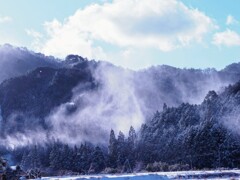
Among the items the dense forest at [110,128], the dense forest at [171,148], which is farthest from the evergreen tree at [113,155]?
the dense forest at [110,128]

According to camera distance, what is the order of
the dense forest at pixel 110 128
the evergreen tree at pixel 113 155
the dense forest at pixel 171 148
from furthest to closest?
1. the evergreen tree at pixel 113 155
2. the dense forest at pixel 110 128
3. the dense forest at pixel 171 148

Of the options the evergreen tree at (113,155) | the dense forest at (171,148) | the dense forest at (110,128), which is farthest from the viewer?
the evergreen tree at (113,155)

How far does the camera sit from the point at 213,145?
86.9m

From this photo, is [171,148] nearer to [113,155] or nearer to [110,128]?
[113,155]

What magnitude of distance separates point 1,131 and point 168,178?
5261 inches

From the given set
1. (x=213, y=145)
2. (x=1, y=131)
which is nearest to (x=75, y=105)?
(x=1, y=131)

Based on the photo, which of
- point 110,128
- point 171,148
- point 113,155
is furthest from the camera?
point 110,128

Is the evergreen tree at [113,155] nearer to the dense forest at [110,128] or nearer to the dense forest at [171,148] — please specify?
the dense forest at [171,148]

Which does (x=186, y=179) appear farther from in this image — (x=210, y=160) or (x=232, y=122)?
(x=232, y=122)

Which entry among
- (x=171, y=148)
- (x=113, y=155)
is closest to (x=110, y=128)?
(x=113, y=155)

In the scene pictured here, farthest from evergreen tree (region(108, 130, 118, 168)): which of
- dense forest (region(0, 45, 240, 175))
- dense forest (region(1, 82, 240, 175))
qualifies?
dense forest (region(0, 45, 240, 175))

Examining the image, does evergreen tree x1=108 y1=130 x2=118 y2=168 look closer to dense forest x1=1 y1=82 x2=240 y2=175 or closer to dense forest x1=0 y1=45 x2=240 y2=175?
dense forest x1=1 y1=82 x2=240 y2=175

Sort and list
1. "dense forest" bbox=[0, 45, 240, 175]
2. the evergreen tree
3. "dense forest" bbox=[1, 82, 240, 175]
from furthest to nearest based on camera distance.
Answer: the evergreen tree → "dense forest" bbox=[0, 45, 240, 175] → "dense forest" bbox=[1, 82, 240, 175]

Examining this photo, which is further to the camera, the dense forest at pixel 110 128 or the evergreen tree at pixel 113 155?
the evergreen tree at pixel 113 155
